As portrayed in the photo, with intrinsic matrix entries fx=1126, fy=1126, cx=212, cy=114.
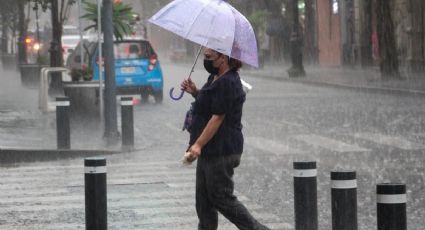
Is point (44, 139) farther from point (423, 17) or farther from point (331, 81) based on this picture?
point (423, 17)

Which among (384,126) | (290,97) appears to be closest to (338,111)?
(384,126)

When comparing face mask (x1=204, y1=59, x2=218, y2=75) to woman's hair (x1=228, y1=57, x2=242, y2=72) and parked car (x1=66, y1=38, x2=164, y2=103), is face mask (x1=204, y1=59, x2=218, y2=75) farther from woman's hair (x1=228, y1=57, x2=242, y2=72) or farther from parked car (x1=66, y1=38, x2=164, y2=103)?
parked car (x1=66, y1=38, x2=164, y2=103)

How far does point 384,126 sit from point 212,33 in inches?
467

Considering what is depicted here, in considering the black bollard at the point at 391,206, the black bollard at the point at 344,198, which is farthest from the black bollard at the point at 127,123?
the black bollard at the point at 391,206

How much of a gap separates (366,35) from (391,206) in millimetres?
40131

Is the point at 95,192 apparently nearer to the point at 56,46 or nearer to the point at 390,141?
the point at 390,141

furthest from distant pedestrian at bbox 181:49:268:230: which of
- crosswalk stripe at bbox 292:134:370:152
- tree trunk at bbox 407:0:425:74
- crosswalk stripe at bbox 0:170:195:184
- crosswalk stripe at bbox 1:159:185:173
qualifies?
tree trunk at bbox 407:0:425:74

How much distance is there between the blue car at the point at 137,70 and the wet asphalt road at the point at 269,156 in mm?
946

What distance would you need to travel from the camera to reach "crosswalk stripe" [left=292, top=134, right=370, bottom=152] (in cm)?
1571

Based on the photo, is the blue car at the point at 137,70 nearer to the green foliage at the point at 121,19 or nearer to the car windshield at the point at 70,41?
the green foliage at the point at 121,19

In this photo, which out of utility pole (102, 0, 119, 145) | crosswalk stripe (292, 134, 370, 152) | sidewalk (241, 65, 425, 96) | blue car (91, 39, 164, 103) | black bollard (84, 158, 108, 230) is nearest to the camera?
black bollard (84, 158, 108, 230)

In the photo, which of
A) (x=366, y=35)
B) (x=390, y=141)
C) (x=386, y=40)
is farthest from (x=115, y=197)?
(x=366, y=35)

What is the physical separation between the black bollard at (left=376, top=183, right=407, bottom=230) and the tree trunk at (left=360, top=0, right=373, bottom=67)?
39.1m

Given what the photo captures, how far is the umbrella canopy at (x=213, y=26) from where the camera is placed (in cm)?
755
